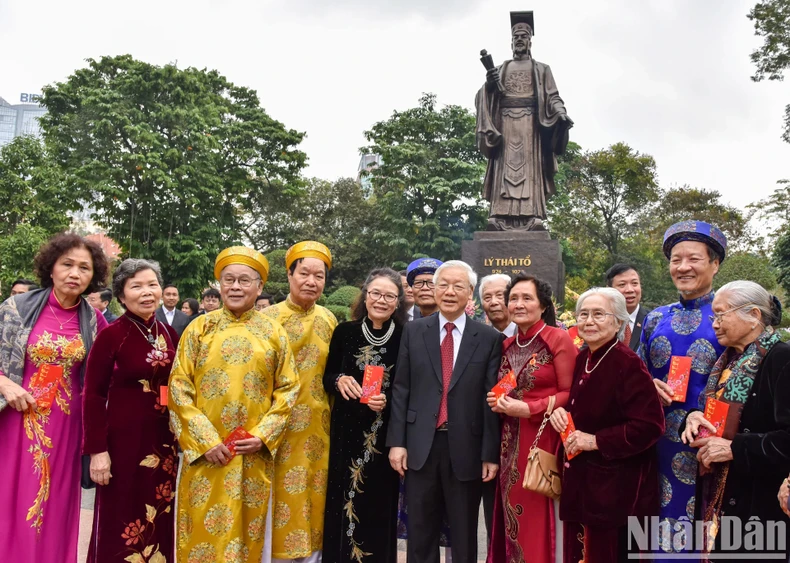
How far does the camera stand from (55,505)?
10.9 feet

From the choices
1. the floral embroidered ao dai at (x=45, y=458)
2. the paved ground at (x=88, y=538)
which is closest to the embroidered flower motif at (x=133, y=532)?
the floral embroidered ao dai at (x=45, y=458)


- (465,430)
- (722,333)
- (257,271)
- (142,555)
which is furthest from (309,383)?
(722,333)

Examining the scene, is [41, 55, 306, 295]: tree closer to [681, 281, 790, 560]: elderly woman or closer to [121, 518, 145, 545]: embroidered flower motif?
[121, 518, 145, 545]: embroidered flower motif

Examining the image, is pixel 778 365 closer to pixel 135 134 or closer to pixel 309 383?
pixel 309 383

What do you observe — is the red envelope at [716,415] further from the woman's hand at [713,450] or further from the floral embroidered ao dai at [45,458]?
the floral embroidered ao dai at [45,458]

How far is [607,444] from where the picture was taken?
267cm

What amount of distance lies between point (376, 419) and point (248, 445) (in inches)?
28.9

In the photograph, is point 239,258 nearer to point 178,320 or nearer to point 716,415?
point 716,415

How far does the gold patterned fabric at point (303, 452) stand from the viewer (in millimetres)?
3359

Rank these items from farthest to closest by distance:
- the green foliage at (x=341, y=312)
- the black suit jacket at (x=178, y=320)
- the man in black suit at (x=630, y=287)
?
the green foliage at (x=341, y=312)
the black suit jacket at (x=178, y=320)
the man in black suit at (x=630, y=287)

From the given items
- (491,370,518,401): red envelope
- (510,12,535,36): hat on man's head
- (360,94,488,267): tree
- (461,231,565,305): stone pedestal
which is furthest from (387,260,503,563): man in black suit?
(360,94,488,267): tree

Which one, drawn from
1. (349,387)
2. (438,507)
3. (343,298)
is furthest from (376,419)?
(343,298)

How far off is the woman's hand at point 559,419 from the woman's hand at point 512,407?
134 mm

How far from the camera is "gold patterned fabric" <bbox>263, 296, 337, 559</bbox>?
336cm
